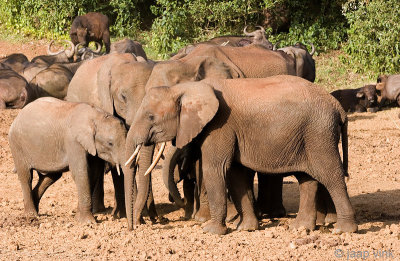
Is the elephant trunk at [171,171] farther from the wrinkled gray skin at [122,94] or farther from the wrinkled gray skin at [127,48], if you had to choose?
the wrinkled gray skin at [127,48]

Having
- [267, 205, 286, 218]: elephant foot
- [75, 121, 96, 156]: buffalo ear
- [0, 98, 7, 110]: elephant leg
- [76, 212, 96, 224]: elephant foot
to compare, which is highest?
[75, 121, 96, 156]: buffalo ear

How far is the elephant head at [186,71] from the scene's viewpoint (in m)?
10.5

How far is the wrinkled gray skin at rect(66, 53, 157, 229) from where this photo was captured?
30.9ft

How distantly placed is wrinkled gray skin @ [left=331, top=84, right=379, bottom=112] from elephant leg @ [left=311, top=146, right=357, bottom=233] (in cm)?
1171

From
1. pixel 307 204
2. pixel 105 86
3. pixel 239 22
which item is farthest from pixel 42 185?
pixel 239 22

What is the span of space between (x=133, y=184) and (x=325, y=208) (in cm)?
226

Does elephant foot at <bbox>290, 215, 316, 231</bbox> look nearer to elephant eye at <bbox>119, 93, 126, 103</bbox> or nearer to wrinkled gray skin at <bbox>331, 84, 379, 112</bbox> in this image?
elephant eye at <bbox>119, 93, 126, 103</bbox>

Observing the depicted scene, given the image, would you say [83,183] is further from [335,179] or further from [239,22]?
[239,22]

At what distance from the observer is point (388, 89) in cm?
2066

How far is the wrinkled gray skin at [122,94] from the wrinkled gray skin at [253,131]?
534mm

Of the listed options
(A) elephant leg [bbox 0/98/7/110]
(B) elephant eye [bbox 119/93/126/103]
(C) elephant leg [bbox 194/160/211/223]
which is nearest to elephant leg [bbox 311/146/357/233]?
(C) elephant leg [bbox 194/160/211/223]

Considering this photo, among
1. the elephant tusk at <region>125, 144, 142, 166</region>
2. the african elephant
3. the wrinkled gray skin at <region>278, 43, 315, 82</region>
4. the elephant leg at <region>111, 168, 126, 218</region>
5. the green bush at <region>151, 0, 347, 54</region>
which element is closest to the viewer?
the elephant tusk at <region>125, 144, 142, 166</region>

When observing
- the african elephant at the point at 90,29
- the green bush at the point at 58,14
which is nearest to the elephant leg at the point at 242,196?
the african elephant at the point at 90,29

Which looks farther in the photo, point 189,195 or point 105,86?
point 105,86
